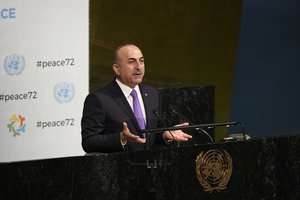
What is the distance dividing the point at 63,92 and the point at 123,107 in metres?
2.23

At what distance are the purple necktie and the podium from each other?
984mm

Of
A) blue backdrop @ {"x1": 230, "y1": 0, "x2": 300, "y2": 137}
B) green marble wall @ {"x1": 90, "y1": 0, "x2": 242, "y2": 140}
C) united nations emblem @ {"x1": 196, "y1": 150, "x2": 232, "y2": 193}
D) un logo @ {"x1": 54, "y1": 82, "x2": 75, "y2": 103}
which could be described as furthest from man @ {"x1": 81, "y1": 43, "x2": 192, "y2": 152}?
blue backdrop @ {"x1": 230, "y1": 0, "x2": 300, "y2": 137}

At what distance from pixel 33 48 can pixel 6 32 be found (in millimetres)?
309

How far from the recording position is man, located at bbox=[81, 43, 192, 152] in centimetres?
448

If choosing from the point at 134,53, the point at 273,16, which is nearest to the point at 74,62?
the point at 134,53

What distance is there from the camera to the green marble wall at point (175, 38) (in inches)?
→ 292

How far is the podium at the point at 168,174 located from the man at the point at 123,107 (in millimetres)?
694

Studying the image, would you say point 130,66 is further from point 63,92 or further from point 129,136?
point 63,92

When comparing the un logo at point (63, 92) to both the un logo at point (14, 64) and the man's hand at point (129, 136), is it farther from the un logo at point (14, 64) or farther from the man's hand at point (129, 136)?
the man's hand at point (129, 136)

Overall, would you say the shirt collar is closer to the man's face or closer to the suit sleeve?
the man's face

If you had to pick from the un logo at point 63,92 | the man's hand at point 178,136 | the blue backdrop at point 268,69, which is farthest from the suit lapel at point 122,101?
the blue backdrop at point 268,69

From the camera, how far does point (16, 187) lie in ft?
11.1

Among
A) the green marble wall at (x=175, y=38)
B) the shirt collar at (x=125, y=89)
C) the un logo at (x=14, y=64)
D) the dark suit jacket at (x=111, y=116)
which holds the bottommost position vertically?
the dark suit jacket at (x=111, y=116)

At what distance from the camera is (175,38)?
307 inches
